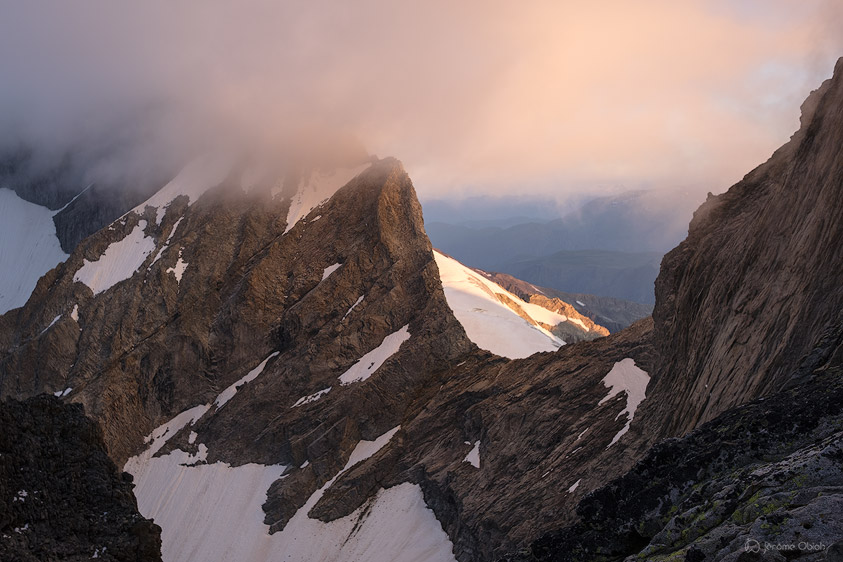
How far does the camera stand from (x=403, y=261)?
86.4 m

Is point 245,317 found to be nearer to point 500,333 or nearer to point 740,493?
point 500,333

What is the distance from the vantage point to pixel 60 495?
31266 mm

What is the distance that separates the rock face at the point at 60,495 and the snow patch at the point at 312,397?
4323cm

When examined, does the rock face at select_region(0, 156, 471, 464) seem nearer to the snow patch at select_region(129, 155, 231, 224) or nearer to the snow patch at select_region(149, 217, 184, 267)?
the snow patch at select_region(149, 217, 184, 267)

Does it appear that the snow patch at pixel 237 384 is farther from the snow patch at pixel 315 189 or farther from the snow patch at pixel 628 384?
the snow patch at pixel 628 384

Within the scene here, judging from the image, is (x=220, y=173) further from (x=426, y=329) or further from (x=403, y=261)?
(x=426, y=329)

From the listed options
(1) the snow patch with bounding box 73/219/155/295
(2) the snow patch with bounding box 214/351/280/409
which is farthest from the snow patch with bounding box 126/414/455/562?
(1) the snow patch with bounding box 73/219/155/295

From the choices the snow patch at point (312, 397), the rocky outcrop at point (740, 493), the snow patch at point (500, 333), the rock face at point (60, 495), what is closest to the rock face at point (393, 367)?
the rocky outcrop at point (740, 493)

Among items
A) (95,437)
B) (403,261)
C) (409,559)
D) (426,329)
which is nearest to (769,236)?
(95,437)

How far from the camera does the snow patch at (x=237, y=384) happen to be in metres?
84.2

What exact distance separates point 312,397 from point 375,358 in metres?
8.97

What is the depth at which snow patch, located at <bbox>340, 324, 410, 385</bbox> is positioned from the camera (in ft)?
257

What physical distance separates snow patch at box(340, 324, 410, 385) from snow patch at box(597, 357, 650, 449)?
99.7 feet

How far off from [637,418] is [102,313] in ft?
248
